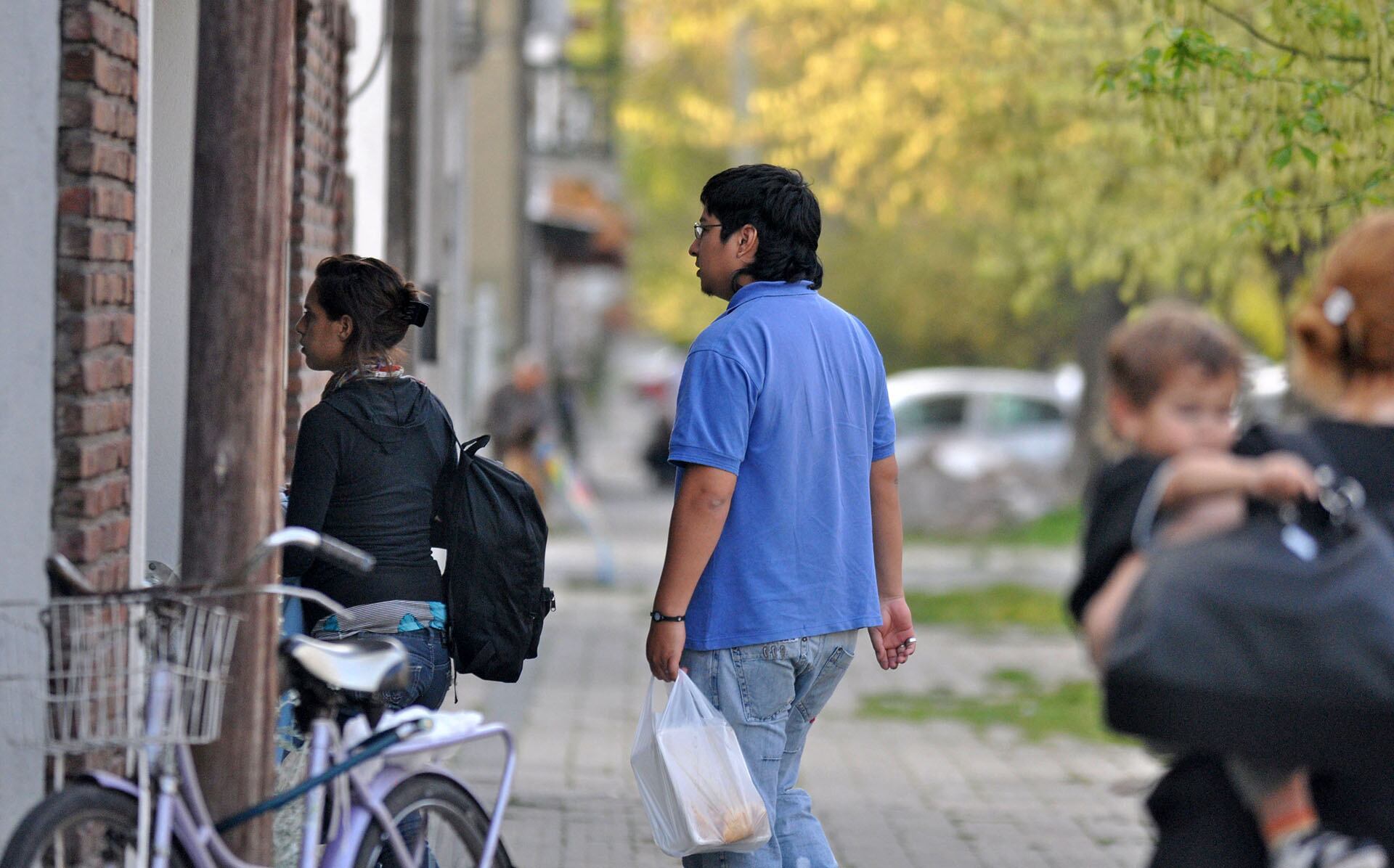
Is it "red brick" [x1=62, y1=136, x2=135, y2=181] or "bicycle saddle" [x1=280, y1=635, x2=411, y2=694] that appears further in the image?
"red brick" [x1=62, y1=136, x2=135, y2=181]

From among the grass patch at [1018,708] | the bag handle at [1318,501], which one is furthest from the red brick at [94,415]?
the grass patch at [1018,708]

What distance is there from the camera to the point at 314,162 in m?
6.83

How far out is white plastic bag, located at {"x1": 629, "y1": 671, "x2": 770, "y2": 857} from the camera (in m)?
4.09

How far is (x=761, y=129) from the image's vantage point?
59.5 ft

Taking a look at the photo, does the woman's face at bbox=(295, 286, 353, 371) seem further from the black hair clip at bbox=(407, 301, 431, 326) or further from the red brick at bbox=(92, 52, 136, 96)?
the red brick at bbox=(92, 52, 136, 96)

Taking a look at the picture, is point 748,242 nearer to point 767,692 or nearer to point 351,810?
point 767,692

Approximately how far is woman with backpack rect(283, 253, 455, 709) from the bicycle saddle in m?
0.59

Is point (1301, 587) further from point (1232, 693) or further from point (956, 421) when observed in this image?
point (956, 421)

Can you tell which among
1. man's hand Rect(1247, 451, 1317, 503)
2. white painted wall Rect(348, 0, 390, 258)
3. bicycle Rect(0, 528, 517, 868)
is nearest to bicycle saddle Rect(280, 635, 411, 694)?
bicycle Rect(0, 528, 517, 868)

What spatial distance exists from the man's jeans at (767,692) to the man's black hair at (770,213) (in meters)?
0.87

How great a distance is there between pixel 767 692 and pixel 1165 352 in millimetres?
1652

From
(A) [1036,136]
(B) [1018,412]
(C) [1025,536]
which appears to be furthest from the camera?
(B) [1018,412]

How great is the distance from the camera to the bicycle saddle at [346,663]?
3.50m

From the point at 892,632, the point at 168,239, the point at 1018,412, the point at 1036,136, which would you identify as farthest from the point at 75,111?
the point at 1018,412
